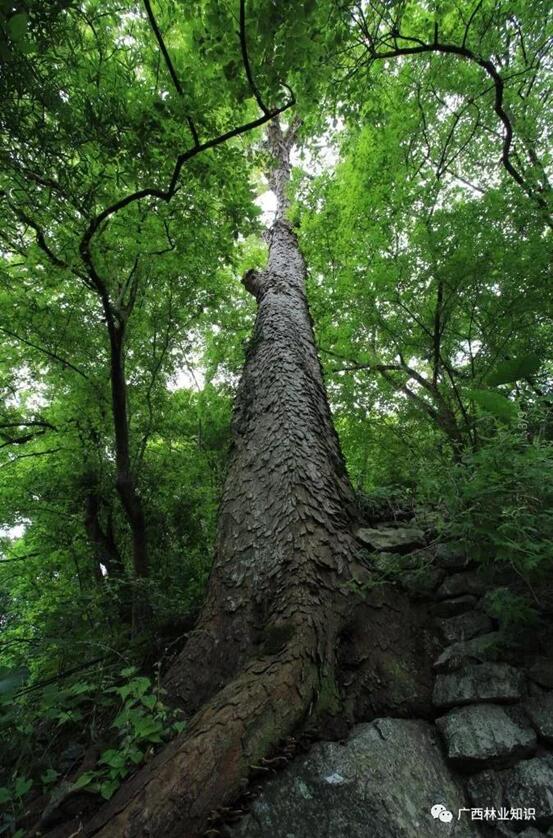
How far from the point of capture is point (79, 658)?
247cm

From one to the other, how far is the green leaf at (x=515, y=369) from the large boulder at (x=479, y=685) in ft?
5.78

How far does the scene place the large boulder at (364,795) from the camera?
1.24 metres

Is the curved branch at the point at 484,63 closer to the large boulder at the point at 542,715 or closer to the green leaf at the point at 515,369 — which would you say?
the green leaf at the point at 515,369

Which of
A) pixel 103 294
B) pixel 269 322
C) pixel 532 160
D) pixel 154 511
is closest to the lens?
pixel 103 294

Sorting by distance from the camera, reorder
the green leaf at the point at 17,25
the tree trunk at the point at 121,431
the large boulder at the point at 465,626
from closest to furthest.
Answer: the green leaf at the point at 17,25 < the large boulder at the point at 465,626 < the tree trunk at the point at 121,431

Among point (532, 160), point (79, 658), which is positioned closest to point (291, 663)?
point (79, 658)

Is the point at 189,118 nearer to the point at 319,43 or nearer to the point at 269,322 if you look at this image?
the point at 319,43

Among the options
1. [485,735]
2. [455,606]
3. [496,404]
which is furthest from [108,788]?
[496,404]

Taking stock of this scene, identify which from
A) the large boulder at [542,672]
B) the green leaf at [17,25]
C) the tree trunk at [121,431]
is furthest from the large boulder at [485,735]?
the green leaf at [17,25]

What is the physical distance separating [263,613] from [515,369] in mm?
2243

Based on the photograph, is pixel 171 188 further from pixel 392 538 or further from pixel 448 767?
pixel 448 767

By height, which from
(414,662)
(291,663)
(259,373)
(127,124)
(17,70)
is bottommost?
(414,662)

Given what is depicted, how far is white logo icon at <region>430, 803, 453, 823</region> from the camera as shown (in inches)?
51.6

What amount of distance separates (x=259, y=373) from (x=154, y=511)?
234 centimetres
